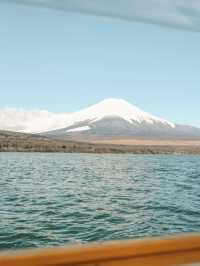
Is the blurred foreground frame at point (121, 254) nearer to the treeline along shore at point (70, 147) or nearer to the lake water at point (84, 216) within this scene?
the lake water at point (84, 216)

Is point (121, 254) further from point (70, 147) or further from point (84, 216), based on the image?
point (70, 147)

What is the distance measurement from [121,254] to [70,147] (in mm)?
52376

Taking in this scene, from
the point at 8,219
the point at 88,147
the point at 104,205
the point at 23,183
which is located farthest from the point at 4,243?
the point at 88,147

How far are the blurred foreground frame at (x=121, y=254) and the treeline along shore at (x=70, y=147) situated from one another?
44.7 m

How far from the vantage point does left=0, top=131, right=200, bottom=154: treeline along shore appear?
49.1 m

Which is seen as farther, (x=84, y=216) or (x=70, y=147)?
(x=70, y=147)

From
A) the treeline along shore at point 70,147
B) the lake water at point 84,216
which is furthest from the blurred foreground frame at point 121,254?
the treeline along shore at point 70,147

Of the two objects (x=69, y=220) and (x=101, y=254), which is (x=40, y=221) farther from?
(x=101, y=254)

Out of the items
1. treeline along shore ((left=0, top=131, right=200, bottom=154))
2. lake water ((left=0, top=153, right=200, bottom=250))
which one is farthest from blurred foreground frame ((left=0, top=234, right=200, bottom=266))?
treeline along shore ((left=0, top=131, right=200, bottom=154))

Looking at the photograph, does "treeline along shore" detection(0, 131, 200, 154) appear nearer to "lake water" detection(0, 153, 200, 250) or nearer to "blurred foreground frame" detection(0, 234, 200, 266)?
"lake water" detection(0, 153, 200, 250)

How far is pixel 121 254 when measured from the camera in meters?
1.04

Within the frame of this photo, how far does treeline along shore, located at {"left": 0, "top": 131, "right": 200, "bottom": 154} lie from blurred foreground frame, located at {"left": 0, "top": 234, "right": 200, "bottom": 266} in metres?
44.7

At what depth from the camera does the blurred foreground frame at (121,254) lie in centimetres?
95

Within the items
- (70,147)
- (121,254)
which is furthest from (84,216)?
(70,147)
